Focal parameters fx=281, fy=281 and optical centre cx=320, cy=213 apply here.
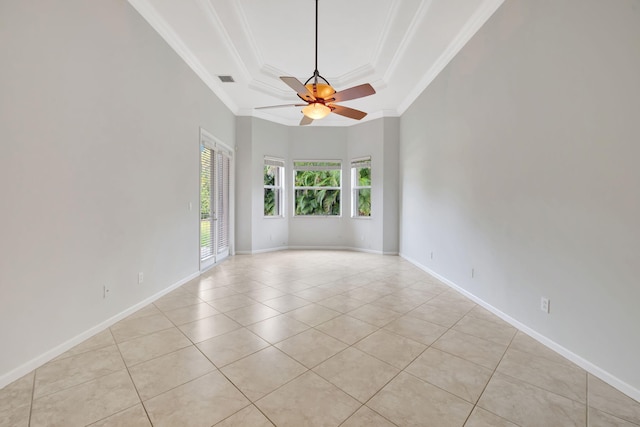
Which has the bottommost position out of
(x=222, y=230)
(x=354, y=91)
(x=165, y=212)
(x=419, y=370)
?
(x=419, y=370)

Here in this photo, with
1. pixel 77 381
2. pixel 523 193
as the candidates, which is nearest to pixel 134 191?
pixel 77 381

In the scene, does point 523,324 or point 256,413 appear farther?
point 523,324

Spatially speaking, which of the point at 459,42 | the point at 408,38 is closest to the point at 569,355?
the point at 459,42

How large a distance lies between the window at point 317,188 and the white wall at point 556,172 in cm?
387

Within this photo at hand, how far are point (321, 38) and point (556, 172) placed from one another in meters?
3.33

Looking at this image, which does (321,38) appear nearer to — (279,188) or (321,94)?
(321,94)

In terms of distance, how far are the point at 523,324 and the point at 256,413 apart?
246cm

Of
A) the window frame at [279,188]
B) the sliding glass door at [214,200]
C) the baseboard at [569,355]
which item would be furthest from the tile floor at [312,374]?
the window frame at [279,188]

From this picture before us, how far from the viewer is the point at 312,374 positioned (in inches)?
74.9

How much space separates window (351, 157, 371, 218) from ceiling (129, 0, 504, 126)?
6.39 ft

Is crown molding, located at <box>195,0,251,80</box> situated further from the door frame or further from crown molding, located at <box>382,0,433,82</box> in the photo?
crown molding, located at <box>382,0,433,82</box>

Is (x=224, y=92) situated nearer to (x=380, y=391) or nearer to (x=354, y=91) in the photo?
(x=354, y=91)

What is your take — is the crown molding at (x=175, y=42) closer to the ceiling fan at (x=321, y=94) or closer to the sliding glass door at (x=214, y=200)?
the sliding glass door at (x=214, y=200)

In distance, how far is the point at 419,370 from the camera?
1.96 m
